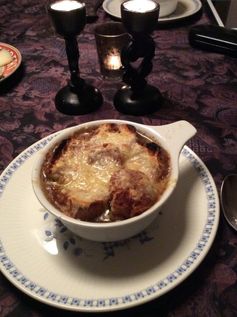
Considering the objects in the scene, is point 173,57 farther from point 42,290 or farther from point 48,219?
point 42,290

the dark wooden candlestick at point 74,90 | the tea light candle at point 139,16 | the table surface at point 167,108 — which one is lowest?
the table surface at point 167,108

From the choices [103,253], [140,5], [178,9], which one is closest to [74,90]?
[140,5]

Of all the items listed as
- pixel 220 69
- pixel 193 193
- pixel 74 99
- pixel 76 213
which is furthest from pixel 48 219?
pixel 220 69

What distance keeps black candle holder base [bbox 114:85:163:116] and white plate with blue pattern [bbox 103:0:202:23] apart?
47cm

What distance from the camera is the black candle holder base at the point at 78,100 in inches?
38.6

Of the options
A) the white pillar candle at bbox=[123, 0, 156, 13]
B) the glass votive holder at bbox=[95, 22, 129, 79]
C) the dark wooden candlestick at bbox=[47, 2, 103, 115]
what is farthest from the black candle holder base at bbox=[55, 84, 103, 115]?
the white pillar candle at bbox=[123, 0, 156, 13]

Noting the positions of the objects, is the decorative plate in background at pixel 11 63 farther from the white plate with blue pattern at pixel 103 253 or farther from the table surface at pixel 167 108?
the white plate with blue pattern at pixel 103 253

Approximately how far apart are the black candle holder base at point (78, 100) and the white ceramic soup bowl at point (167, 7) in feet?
1.69

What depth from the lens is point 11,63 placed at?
115 centimetres

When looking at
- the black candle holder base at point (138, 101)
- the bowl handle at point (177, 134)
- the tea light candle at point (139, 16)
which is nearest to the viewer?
the bowl handle at point (177, 134)

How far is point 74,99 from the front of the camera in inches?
38.8

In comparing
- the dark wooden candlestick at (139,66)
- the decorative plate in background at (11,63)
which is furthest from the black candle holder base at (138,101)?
the decorative plate in background at (11,63)

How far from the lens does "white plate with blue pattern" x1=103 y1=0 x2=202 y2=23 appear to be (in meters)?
1.35

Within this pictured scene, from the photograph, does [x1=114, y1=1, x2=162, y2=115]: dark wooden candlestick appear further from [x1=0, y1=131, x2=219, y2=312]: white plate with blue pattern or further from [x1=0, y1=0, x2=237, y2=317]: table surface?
[x1=0, y1=131, x2=219, y2=312]: white plate with blue pattern
